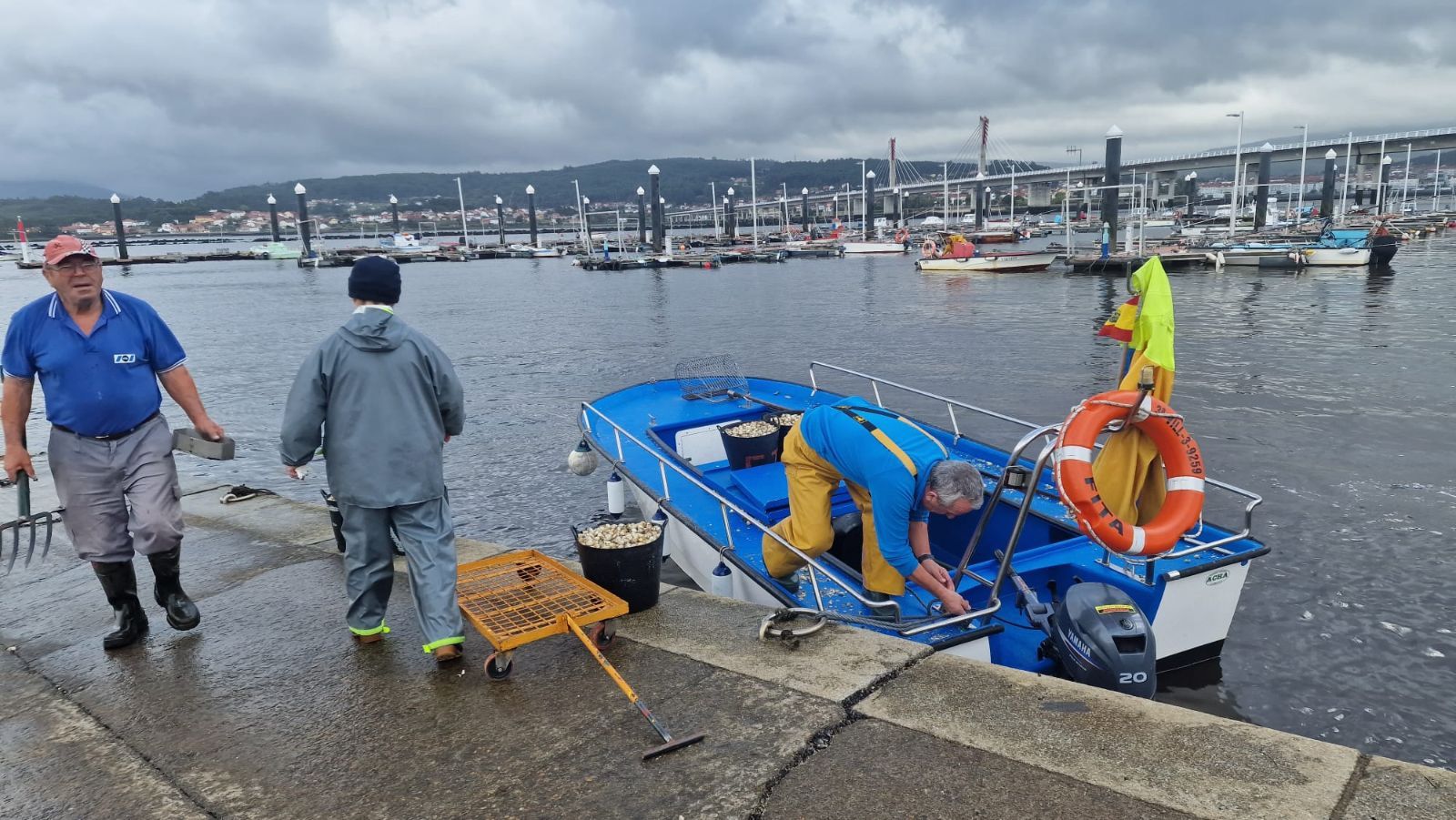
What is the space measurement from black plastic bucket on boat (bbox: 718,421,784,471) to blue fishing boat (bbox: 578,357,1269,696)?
0.06m

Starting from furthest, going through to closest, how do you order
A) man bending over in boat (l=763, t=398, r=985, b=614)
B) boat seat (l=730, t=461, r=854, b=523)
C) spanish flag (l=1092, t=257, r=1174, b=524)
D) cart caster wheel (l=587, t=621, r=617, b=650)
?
A: boat seat (l=730, t=461, r=854, b=523), spanish flag (l=1092, t=257, r=1174, b=524), man bending over in boat (l=763, t=398, r=985, b=614), cart caster wheel (l=587, t=621, r=617, b=650)

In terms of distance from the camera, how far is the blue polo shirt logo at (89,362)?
4055 mm

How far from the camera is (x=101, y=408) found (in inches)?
163

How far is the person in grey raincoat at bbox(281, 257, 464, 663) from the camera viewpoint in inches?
151

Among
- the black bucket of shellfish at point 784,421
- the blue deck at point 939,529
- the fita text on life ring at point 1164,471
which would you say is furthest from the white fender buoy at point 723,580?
the fita text on life ring at point 1164,471

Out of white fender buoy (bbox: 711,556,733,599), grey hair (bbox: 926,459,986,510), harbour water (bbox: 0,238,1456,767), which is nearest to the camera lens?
grey hair (bbox: 926,459,986,510)

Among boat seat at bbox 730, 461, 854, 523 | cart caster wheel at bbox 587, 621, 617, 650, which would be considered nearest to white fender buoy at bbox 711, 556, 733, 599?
boat seat at bbox 730, 461, 854, 523

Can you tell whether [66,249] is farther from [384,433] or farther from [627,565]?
[627,565]

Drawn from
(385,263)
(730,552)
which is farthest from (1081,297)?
(385,263)

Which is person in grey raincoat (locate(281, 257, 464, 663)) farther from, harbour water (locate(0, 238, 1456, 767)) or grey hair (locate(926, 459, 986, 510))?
harbour water (locate(0, 238, 1456, 767))

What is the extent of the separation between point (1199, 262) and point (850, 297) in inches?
961

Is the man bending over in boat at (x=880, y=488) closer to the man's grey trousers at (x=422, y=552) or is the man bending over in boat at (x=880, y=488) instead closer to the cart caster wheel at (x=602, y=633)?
the cart caster wheel at (x=602, y=633)

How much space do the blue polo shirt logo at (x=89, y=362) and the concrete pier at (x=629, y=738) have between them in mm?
1314

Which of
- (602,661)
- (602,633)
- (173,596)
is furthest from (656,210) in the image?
(602,661)
